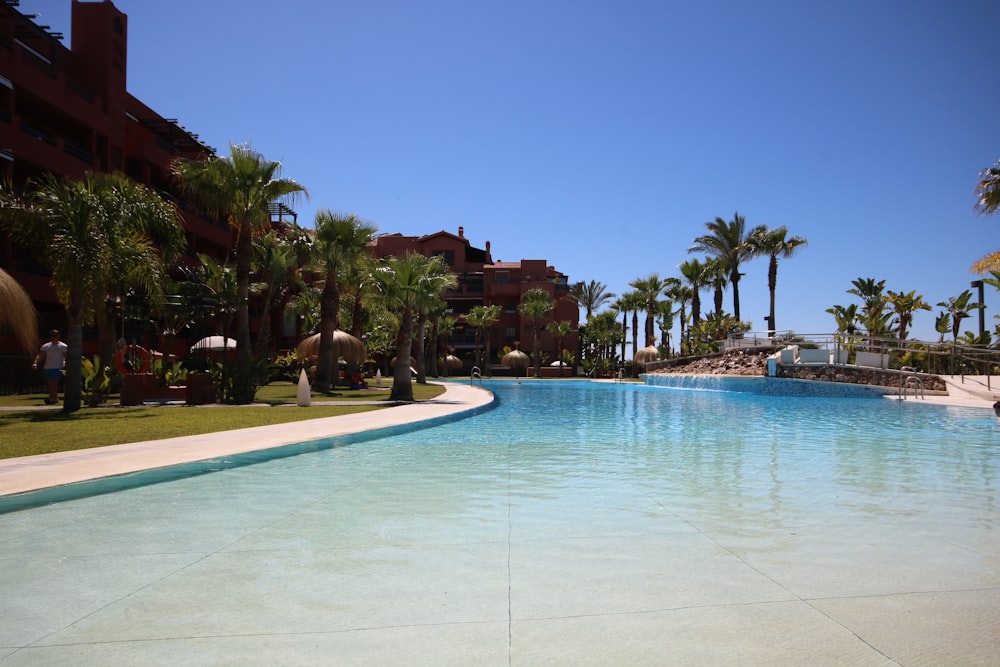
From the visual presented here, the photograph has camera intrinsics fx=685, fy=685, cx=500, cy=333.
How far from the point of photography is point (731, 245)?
49.3 meters

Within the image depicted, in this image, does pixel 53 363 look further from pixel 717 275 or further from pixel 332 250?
pixel 717 275

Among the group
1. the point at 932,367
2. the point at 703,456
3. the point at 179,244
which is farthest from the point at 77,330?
the point at 932,367

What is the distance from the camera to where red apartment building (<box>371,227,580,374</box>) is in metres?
67.1

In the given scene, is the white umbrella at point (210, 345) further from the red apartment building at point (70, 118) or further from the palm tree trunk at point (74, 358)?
the palm tree trunk at point (74, 358)

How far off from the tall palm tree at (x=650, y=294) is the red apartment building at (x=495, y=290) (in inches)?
294

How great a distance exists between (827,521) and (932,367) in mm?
28960

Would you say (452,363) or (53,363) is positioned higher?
(53,363)

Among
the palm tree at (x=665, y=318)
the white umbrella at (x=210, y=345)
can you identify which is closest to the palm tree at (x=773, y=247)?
the palm tree at (x=665, y=318)


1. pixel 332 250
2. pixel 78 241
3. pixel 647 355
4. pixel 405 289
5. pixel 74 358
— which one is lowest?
pixel 74 358

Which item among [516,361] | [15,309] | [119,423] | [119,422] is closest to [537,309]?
[516,361]

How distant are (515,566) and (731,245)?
158 ft

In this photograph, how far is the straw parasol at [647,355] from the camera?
53.3 m

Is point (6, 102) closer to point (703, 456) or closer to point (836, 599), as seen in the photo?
point (703, 456)

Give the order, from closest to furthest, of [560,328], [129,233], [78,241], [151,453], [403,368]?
[151,453] → [78,241] → [129,233] → [403,368] → [560,328]
